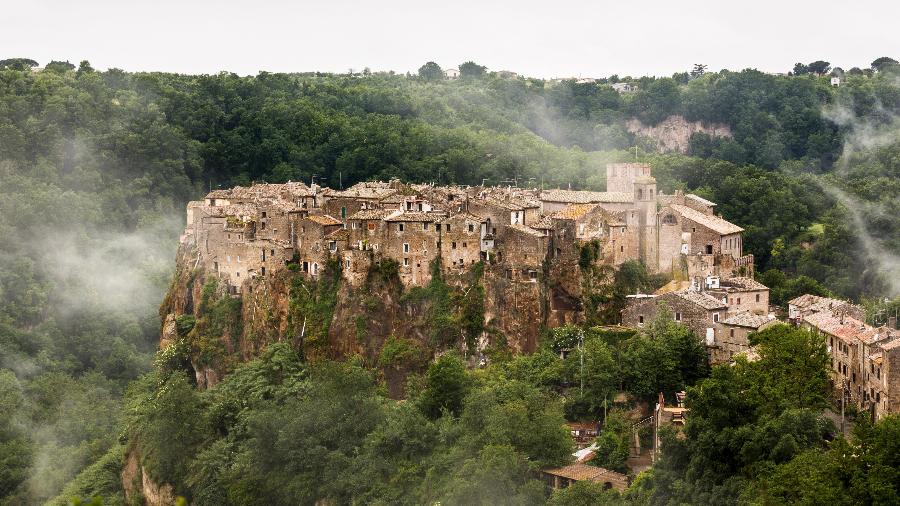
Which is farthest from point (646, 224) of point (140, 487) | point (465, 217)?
point (140, 487)

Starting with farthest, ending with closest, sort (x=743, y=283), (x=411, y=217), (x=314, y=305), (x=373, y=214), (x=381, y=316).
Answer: (x=314, y=305), (x=373, y=214), (x=381, y=316), (x=411, y=217), (x=743, y=283)

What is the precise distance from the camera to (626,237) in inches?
1992

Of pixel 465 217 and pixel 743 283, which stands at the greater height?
pixel 465 217

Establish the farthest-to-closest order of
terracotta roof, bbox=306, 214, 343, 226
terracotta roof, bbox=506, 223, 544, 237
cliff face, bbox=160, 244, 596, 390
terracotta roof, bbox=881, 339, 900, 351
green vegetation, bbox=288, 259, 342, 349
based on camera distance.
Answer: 1. terracotta roof, bbox=306, 214, 343, 226
2. green vegetation, bbox=288, 259, 342, 349
3. cliff face, bbox=160, 244, 596, 390
4. terracotta roof, bbox=506, 223, 544, 237
5. terracotta roof, bbox=881, 339, 900, 351

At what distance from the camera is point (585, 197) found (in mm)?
53562

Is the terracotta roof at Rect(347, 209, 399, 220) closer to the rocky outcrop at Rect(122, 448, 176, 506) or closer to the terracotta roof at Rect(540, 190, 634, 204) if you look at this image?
the terracotta roof at Rect(540, 190, 634, 204)

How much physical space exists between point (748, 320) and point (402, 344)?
1295cm

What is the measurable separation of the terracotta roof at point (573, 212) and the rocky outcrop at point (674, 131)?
47.6 m

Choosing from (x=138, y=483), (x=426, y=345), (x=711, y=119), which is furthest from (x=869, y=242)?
(x=711, y=119)

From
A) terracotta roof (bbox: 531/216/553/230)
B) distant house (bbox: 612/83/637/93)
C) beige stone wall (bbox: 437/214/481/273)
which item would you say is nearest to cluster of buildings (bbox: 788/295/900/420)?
terracotta roof (bbox: 531/216/553/230)

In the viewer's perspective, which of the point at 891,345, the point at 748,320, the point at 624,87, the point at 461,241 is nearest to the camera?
the point at 891,345

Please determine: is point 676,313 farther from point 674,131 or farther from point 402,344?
point 674,131

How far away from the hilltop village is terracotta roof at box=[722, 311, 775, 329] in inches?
3.1

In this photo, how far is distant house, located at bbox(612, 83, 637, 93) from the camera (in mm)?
111438
